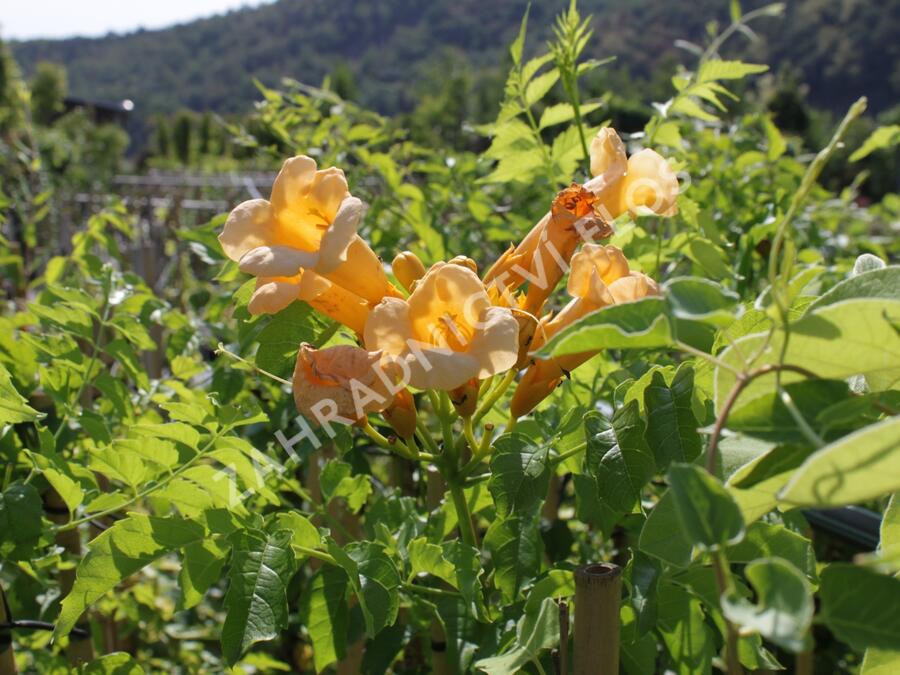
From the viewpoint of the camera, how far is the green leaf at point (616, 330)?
19.8 inches

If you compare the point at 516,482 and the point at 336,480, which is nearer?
the point at 516,482

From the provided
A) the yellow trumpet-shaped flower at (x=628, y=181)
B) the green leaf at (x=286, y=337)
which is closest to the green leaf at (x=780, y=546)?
the yellow trumpet-shaped flower at (x=628, y=181)

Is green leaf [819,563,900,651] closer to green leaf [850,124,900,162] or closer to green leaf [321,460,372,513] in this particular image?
green leaf [321,460,372,513]

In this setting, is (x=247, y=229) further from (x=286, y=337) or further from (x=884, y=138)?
(x=884, y=138)

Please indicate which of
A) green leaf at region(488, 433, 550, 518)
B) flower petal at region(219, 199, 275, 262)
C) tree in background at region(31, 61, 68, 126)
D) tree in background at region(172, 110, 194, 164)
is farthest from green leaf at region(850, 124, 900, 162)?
tree in background at region(172, 110, 194, 164)

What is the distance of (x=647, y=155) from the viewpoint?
104 cm

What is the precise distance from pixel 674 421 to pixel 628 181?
39 centimetres

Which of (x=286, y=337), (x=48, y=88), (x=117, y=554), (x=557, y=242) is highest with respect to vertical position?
(x=557, y=242)

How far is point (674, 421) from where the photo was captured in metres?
0.81

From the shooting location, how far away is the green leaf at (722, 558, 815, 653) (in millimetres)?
390

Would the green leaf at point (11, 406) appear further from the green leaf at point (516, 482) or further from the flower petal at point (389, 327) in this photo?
the green leaf at point (516, 482)

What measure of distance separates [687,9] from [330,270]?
6238 cm

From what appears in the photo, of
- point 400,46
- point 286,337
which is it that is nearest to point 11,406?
point 286,337

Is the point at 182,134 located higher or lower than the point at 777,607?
lower
